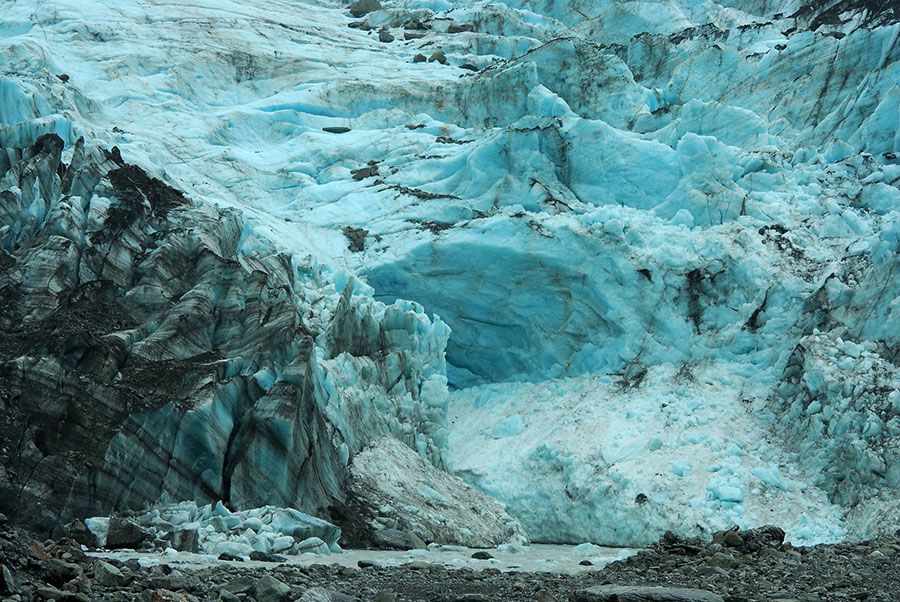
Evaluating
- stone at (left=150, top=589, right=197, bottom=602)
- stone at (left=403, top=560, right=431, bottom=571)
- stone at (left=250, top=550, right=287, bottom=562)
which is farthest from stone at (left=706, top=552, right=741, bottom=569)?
stone at (left=150, top=589, right=197, bottom=602)

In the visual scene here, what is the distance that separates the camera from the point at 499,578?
9.49 m

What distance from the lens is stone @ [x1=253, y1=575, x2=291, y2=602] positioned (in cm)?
687

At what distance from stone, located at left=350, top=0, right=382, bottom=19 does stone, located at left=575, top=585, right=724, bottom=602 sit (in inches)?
1467

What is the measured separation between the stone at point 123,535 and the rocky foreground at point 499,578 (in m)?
1.57

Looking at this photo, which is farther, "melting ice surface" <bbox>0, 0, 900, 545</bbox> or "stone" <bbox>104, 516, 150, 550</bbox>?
"melting ice surface" <bbox>0, 0, 900, 545</bbox>

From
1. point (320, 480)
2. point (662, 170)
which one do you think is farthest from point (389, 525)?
point (662, 170)

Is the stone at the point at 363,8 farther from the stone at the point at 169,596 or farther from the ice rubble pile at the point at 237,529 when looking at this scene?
the stone at the point at 169,596

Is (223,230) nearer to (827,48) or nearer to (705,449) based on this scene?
(705,449)

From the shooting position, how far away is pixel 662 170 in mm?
23562

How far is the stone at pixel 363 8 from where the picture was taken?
4153 cm

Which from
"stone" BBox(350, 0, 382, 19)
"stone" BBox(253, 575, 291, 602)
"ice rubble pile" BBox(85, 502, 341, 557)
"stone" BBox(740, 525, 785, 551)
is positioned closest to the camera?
"stone" BBox(253, 575, 291, 602)

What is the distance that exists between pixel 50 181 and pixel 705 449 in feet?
42.7

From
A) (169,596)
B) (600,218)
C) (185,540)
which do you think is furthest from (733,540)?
(600,218)

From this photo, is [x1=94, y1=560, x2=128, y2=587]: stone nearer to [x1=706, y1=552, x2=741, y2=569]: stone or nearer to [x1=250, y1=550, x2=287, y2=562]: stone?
[x1=250, y1=550, x2=287, y2=562]: stone
